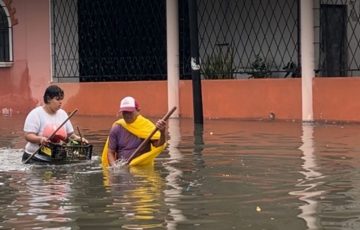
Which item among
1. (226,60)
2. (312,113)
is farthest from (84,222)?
(226,60)

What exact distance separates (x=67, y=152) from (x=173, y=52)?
9667mm

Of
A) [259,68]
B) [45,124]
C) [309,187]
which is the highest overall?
[259,68]

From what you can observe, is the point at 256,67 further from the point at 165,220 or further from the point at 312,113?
the point at 165,220

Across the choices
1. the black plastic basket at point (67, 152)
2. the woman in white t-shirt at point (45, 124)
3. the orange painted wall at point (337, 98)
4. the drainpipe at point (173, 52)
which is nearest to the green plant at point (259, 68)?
the drainpipe at point (173, 52)

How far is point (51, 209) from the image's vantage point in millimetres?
6957

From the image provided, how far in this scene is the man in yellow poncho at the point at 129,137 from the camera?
9320mm

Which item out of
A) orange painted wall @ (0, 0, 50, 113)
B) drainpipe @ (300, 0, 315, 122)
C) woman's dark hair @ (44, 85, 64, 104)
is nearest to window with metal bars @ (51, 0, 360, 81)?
orange painted wall @ (0, 0, 50, 113)

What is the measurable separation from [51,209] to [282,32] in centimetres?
1390

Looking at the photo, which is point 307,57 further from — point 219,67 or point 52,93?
point 52,93

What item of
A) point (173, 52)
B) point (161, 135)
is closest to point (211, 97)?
point (173, 52)

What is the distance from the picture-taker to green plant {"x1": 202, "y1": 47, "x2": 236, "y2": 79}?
1945 cm

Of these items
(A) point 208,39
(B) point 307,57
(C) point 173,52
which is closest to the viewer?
(B) point 307,57

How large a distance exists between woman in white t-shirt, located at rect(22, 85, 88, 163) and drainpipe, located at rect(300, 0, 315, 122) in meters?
7.68

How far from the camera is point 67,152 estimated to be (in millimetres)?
9750
